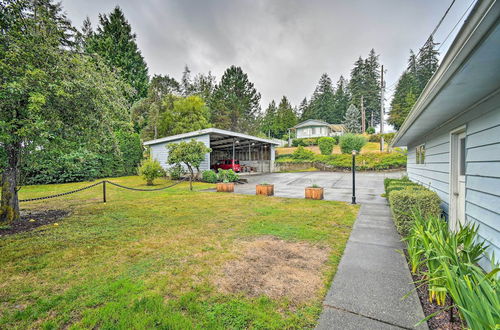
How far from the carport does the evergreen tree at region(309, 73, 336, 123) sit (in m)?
29.8

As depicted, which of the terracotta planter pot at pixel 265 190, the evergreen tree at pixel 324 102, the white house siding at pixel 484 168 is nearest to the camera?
the white house siding at pixel 484 168

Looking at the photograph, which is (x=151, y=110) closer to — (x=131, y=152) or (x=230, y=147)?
(x=131, y=152)

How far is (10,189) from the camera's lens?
4906 mm

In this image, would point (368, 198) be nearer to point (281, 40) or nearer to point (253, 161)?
point (281, 40)

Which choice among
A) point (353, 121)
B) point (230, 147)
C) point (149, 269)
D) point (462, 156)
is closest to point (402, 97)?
point (353, 121)

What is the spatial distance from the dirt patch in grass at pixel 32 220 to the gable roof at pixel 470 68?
24.6ft

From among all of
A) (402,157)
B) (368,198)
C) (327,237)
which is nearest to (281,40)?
(368,198)

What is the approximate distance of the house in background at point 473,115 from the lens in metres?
1.42

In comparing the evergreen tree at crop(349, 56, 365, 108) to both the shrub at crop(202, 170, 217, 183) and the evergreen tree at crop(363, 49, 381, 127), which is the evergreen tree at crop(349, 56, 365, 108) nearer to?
the evergreen tree at crop(363, 49, 381, 127)

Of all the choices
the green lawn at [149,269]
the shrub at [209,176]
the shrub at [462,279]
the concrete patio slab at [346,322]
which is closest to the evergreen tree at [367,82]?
the shrub at [209,176]

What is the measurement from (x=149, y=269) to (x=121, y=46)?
34164mm

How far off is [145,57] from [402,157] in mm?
34998

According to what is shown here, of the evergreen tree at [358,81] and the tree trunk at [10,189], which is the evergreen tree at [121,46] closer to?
the tree trunk at [10,189]

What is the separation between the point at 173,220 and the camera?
5.44m
